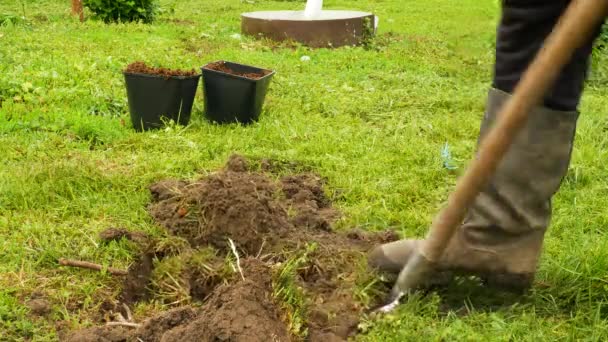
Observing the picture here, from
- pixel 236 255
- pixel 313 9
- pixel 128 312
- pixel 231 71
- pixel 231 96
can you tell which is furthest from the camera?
pixel 313 9

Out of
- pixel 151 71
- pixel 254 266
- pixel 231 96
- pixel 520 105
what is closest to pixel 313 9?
pixel 231 96

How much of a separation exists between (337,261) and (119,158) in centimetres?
169

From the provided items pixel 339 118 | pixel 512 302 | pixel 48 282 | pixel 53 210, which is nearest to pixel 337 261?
pixel 512 302

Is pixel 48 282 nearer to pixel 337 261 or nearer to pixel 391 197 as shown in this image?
pixel 337 261

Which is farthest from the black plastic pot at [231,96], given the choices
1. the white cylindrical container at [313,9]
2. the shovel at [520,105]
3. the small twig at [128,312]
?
the white cylindrical container at [313,9]

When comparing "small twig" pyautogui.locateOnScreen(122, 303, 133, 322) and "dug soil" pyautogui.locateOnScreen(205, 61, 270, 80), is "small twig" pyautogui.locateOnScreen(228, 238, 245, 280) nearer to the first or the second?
"small twig" pyautogui.locateOnScreen(122, 303, 133, 322)

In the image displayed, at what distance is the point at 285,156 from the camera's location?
12.3 feet

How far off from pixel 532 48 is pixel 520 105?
482 millimetres

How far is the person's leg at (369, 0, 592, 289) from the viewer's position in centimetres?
208

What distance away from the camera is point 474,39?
9297mm

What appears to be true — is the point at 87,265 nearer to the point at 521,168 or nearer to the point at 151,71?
the point at 521,168

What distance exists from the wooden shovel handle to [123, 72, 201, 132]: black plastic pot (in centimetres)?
267

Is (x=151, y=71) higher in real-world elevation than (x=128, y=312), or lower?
higher

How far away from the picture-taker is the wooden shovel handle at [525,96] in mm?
1576
